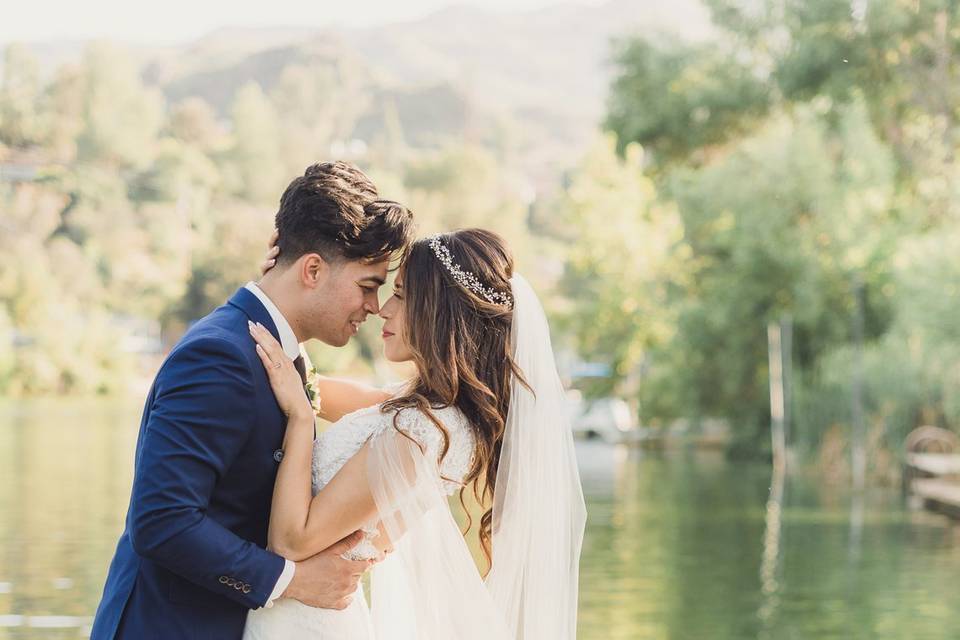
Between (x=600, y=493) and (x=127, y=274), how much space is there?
5450 centimetres

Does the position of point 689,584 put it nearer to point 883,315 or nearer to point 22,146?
point 883,315

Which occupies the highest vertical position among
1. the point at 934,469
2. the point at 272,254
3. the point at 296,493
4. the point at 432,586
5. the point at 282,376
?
the point at 272,254

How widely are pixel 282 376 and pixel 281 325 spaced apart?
0.12 metres

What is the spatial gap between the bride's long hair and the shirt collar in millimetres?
251

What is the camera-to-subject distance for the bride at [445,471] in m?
2.95

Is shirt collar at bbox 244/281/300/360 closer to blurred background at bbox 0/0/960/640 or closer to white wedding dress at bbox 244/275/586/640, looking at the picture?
white wedding dress at bbox 244/275/586/640

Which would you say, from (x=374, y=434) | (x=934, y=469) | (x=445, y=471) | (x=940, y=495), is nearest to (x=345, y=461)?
(x=374, y=434)

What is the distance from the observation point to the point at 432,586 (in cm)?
330

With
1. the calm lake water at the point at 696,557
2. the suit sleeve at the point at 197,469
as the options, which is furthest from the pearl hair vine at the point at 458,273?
the calm lake water at the point at 696,557

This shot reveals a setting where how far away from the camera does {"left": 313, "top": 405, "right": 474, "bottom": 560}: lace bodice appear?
3.07m

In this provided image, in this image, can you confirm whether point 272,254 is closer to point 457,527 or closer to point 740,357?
point 457,527

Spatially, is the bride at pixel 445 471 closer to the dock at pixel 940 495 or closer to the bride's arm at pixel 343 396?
the bride's arm at pixel 343 396

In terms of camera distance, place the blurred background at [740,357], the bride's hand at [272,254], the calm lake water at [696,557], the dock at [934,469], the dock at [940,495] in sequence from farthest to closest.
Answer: the dock at [934,469]
the dock at [940,495]
the blurred background at [740,357]
the calm lake water at [696,557]
the bride's hand at [272,254]

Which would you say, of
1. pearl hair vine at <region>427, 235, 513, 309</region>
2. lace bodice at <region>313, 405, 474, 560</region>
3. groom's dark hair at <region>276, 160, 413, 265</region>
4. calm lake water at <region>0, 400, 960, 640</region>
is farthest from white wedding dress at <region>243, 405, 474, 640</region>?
calm lake water at <region>0, 400, 960, 640</region>
